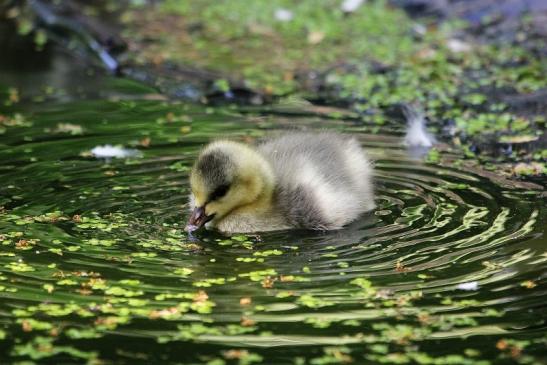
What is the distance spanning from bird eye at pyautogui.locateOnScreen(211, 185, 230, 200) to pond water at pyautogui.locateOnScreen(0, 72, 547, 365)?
0.90 ft

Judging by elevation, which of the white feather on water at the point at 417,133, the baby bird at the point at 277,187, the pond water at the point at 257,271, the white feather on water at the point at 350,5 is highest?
the white feather on water at the point at 350,5

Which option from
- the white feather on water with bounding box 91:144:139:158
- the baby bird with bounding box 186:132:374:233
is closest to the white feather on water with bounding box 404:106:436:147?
the baby bird with bounding box 186:132:374:233

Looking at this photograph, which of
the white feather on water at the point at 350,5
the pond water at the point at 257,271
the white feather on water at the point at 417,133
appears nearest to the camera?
the pond water at the point at 257,271

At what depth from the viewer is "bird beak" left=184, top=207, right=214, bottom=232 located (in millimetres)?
6484

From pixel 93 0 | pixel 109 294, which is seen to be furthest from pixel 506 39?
pixel 109 294

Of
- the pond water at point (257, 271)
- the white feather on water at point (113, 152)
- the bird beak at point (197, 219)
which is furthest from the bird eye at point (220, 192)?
the white feather on water at point (113, 152)

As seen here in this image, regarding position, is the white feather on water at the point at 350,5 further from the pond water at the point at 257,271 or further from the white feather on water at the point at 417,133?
the pond water at the point at 257,271

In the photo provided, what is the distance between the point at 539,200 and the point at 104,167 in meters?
3.10

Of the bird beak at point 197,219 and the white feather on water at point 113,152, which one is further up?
the white feather on water at point 113,152

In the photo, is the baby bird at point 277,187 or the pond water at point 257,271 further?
the baby bird at point 277,187

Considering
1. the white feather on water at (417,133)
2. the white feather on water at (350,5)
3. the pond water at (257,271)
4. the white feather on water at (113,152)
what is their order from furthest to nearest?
the white feather on water at (350,5), the white feather on water at (417,133), the white feather on water at (113,152), the pond water at (257,271)

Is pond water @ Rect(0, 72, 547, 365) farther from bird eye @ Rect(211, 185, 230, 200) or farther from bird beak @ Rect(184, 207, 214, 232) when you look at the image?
bird eye @ Rect(211, 185, 230, 200)

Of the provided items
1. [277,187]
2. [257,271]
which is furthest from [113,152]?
[257,271]

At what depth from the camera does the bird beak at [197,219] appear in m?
6.48
